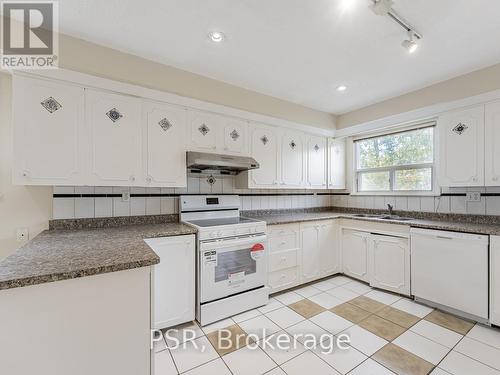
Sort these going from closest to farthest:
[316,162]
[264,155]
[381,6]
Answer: [381,6], [264,155], [316,162]

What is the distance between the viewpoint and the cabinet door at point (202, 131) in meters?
2.43

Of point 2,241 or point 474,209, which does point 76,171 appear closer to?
point 2,241

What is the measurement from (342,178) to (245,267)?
237 cm

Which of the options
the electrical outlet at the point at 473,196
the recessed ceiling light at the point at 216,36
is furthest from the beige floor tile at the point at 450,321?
the recessed ceiling light at the point at 216,36

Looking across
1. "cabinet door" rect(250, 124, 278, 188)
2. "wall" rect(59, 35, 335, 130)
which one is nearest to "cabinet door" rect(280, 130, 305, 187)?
"cabinet door" rect(250, 124, 278, 188)

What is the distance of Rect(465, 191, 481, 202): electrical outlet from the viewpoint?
2.54 m

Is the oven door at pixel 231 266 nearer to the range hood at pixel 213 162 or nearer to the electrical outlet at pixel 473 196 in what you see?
the range hood at pixel 213 162

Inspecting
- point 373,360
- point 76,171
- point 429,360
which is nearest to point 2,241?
point 76,171

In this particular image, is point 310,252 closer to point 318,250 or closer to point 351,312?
point 318,250

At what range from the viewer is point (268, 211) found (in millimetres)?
3346

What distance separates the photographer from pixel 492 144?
2270 millimetres

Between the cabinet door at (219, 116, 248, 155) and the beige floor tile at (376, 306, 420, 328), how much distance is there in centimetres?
222

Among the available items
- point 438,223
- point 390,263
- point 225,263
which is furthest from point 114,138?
point 438,223

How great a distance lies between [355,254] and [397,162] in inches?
56.6
